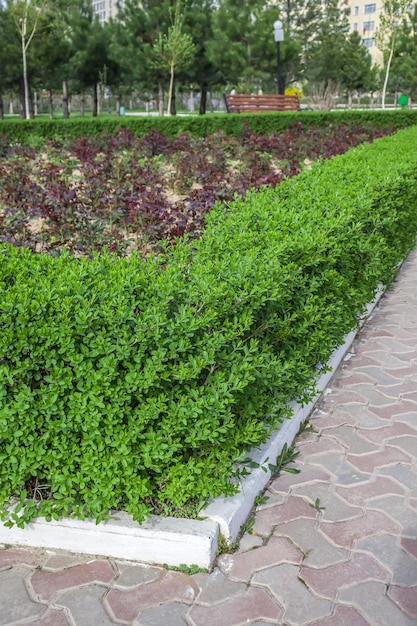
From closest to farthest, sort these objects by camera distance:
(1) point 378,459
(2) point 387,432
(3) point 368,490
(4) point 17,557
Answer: (4) point 17,557
(3) point 368,490
(1) point 378,459
(2) point 387,432

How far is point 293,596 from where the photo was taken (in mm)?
2527

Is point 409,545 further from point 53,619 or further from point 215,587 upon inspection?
point 53,619

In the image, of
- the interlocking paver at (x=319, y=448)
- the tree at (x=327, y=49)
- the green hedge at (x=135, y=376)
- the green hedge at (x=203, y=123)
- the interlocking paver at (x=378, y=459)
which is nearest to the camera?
the green hedge at (x=135, y=376)

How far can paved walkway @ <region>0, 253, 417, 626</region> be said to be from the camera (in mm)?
2449

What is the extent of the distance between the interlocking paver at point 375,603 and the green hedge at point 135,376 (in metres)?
0.64

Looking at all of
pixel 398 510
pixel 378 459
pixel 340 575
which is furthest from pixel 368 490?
pixel 340 575

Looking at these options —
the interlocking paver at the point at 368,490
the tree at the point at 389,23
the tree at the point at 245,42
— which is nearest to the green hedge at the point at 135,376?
the interlocking paver at the point at 368,490

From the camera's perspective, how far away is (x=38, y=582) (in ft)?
8.55

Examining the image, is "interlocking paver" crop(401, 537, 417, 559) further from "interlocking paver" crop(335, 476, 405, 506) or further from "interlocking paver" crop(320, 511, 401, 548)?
"interlocking paver" crop(335, 476, 405, 506)

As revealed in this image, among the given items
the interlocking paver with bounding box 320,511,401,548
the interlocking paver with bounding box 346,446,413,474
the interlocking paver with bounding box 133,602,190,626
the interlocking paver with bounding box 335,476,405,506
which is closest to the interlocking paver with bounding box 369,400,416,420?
the interlocking paver with bounding box 346,446,413,474

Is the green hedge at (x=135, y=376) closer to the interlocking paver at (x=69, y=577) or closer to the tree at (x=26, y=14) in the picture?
the interlocking paver at (x=69, y=577)

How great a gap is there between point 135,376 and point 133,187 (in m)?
5.77

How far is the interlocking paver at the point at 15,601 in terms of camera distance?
2447mm

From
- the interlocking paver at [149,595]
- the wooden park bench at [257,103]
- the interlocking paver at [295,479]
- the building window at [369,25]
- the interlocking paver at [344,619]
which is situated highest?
the building window at [369,25]
